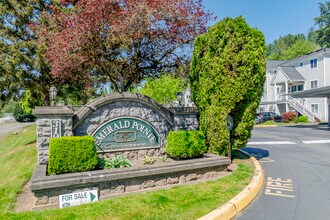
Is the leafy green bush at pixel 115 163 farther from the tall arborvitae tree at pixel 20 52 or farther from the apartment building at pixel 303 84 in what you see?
the apartment building at pixel 303 84

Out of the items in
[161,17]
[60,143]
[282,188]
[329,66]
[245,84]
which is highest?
[329,66]

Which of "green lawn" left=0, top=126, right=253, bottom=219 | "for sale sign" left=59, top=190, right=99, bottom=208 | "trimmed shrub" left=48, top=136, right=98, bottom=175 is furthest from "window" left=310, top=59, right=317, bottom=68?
"for sale sign" left=59, top=190, right=99, bottom=208

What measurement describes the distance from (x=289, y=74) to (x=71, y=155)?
31.1 metres

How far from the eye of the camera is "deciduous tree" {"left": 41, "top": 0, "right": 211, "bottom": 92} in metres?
6.17

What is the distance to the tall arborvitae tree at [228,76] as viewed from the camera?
22.4ft

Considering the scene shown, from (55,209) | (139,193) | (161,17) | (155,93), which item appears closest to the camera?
(55,209)

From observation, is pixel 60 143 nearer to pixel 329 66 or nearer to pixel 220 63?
pixel 220 63

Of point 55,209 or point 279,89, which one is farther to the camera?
point 279,89

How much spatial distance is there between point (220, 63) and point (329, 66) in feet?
82.6

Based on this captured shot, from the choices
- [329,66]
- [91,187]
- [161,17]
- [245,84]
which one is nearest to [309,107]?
[329,66]

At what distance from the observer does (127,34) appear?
624cm

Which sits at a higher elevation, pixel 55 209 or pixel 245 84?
pixel 245 84

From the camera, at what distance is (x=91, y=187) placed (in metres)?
4.50

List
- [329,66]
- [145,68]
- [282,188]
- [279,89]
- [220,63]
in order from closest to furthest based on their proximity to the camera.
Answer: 1. [282,188]
2. [220,63]
3. [145,68]
4. [329,66]
5. [279,89]
